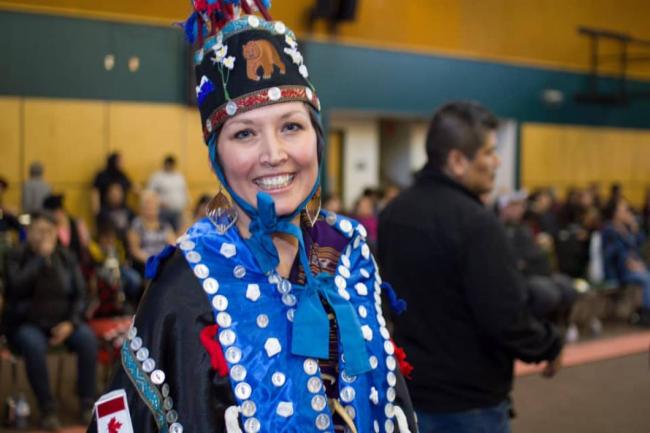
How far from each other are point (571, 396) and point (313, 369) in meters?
5.53

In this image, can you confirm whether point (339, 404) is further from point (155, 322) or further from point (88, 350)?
point (88, 350)

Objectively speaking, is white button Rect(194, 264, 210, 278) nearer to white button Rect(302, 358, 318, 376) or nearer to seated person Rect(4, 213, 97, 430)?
white button Rect(302, 358, 318, 376)

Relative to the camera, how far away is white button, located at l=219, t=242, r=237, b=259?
1.80 meters

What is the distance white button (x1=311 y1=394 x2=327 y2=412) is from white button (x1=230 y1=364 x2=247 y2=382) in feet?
0.51

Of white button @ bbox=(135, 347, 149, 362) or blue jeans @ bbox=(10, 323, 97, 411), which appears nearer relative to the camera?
white button @ bbox=(135, 347, 149, 362)

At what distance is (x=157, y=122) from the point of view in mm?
11820

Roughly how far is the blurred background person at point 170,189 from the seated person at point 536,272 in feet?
15.3

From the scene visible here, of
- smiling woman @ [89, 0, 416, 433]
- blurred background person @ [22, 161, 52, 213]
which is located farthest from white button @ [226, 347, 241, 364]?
blurred background person @ [22, 161, 52, 213]

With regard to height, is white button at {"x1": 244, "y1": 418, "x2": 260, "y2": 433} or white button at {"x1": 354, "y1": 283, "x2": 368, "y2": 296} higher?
white button at {"x1": 354, "y1": 283, "x2": 368, "y2": 296}

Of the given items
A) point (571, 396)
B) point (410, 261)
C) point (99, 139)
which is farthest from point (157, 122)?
point (410, 261)

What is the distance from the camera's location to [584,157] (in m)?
18.7

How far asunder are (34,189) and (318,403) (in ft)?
29.8

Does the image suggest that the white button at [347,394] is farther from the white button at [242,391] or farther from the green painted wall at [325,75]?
the green painted wall at [325,75]

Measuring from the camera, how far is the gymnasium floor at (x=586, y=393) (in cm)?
598
